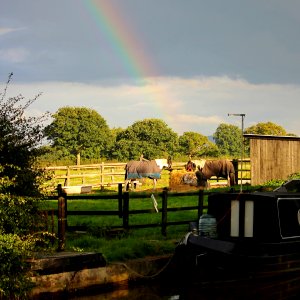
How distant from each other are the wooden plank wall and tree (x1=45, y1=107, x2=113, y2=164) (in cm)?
6644

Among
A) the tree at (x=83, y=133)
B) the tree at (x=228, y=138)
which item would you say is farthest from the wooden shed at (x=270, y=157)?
the tree at (x=228, y=138)

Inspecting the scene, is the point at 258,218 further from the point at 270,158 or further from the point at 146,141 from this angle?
the point at 146,141

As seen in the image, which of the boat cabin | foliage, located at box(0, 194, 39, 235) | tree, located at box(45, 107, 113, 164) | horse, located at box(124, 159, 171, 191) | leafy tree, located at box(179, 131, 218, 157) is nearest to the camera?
foliage, located at box(0, 194, 39, 235)

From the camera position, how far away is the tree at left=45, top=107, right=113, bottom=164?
102m

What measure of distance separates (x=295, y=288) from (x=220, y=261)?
199cm

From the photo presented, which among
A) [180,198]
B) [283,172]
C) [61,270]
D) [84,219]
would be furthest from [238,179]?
[61,270]

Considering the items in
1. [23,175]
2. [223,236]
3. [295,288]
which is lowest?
[295,288]

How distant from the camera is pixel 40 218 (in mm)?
9977

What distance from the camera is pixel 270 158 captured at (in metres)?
33.8

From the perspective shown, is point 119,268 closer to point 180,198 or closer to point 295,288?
point 295,288

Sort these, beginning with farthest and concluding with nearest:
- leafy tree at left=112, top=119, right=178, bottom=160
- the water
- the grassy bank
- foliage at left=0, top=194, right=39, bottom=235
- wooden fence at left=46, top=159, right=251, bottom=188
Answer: leafy tree at left=112, top=119, right=178, bottom=160, wooden fence at left=46, top=159, right=251, bottom=188, the grassy bank, the water, foliage at left=0, top=194, right=39, bottom=235

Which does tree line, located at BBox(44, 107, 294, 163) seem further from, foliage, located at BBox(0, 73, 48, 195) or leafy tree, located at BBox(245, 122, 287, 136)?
foliage, located at BBox(0, 73, 48, 195)

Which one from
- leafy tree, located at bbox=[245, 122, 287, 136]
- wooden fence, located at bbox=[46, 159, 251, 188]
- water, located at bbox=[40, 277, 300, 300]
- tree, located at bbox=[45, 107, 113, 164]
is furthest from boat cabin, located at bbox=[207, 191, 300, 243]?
leafy tree, located at bbox=[245, 122, 287, 136]

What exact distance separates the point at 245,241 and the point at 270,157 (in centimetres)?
2286
